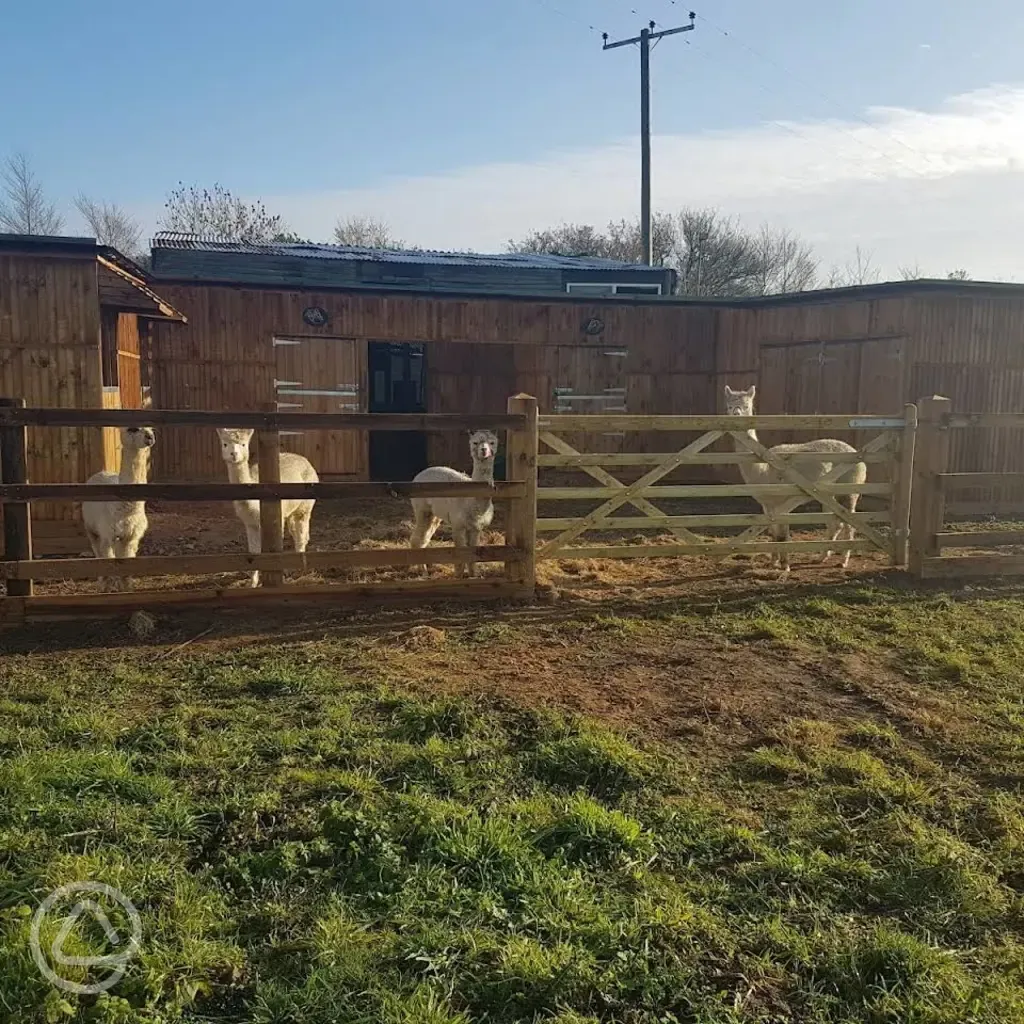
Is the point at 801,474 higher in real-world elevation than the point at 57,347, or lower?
lower

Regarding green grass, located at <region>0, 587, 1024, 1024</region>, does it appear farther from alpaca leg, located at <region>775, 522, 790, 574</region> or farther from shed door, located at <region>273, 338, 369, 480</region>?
shed door, located at <region>273, 338, 369, 480</region>

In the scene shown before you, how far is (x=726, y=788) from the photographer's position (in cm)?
407

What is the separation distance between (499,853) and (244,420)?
464 cm

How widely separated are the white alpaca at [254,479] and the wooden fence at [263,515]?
1.74ft

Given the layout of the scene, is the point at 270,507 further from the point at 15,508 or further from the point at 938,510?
the point at 938,510

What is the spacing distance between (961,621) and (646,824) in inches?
187

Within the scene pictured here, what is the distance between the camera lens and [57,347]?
10281mm

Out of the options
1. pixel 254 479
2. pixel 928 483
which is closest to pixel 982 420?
pixel 928 483

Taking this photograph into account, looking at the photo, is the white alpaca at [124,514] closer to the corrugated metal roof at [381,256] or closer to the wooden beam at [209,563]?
the wooden beam at [209,563]

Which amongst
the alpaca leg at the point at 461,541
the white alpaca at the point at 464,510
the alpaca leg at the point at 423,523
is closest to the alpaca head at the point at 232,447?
the white alpaca at the point at 464,510

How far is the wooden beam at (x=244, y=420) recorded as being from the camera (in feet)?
21.3

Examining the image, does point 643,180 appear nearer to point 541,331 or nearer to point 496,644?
point 541,331

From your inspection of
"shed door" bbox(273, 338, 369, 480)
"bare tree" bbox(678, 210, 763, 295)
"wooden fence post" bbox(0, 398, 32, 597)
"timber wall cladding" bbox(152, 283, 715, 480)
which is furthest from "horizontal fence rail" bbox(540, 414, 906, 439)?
"bare tree" bbox(678, 210, 763, 295)

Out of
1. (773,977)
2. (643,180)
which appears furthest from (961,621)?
(643,180)
